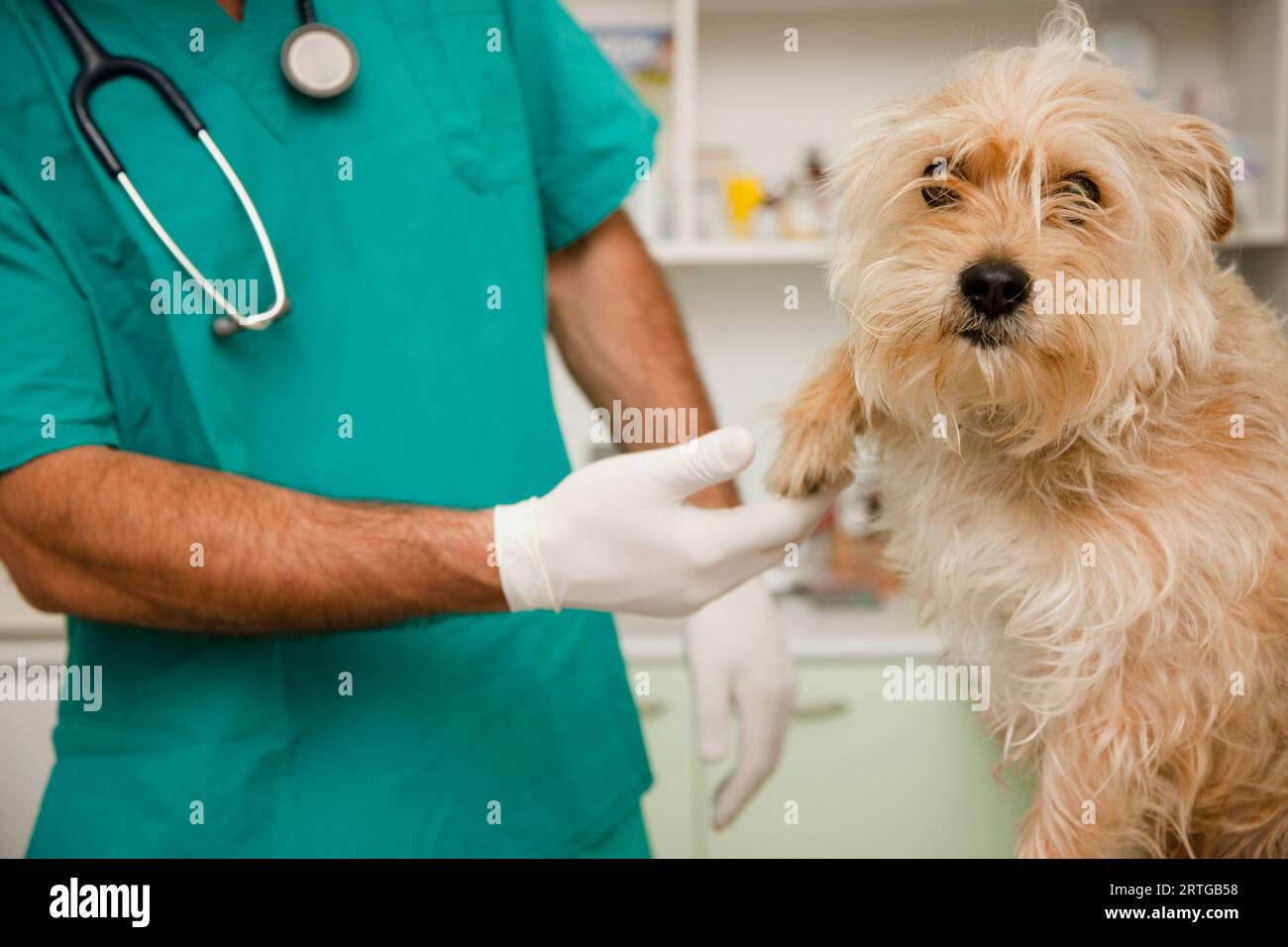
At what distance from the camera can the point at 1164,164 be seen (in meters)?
0.64

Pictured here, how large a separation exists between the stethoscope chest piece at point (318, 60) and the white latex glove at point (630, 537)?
0.41 metres

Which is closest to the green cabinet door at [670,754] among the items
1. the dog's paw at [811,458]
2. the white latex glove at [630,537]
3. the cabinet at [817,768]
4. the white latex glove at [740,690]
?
the cabinet at [817,768]

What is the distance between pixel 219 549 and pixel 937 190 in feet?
1.94

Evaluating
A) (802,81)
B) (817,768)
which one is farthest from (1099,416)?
(802,81)

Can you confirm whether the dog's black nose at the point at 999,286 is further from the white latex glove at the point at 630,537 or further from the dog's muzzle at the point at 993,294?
the white latex glove at the point at 630,537

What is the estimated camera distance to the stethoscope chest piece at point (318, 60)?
2.91 feet

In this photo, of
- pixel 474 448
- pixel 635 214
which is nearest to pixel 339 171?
pixel 474 448

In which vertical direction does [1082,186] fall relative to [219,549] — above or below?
above

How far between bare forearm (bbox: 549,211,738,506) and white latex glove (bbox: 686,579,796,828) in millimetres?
143

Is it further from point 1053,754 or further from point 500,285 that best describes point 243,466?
point 1053,754

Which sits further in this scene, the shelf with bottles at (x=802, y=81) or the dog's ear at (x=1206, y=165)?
the shelf with bottles at (x=802, y=81)

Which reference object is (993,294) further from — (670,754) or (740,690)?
(670,754)

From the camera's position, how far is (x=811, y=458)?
754mm

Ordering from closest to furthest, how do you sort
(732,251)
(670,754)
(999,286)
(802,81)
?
(999,286), (670,754), (732,251), (802,81)
